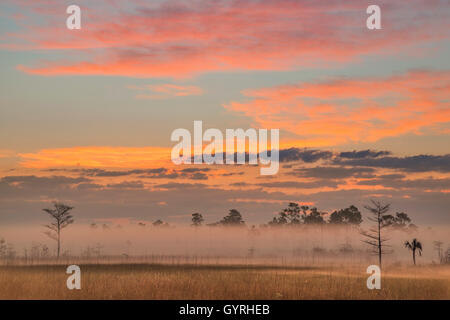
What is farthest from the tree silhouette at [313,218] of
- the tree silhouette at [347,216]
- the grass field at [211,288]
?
the grass field at [211,288]

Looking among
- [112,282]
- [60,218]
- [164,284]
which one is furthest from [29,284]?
[60,218]

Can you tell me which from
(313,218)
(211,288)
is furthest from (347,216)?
(211,288)

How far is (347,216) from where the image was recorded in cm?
17725

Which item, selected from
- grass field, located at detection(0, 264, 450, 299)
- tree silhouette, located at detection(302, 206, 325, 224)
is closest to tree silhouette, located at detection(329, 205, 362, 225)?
tree silhouette, located at detection(302, 206, 325, 224)

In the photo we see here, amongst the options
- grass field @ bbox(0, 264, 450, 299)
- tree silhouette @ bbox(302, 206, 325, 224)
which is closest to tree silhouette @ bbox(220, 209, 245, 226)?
tree silhouette @ bbox(302, 206, 325, 224)

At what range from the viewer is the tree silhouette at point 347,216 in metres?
176

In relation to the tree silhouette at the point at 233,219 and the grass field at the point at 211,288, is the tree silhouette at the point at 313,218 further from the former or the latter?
the grass field at the point at 211,288

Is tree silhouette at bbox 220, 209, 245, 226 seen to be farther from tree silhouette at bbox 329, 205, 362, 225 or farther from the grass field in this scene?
the grass field

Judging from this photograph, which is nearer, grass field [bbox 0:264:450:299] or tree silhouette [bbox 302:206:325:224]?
grass field [bbox 0:264:450:299]

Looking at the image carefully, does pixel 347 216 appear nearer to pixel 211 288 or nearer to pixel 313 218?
pixel 313 218

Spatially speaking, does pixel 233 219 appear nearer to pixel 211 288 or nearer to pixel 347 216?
pixel 347 216

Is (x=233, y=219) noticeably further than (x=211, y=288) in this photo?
Yes

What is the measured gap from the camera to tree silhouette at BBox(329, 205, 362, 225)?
176 meters
